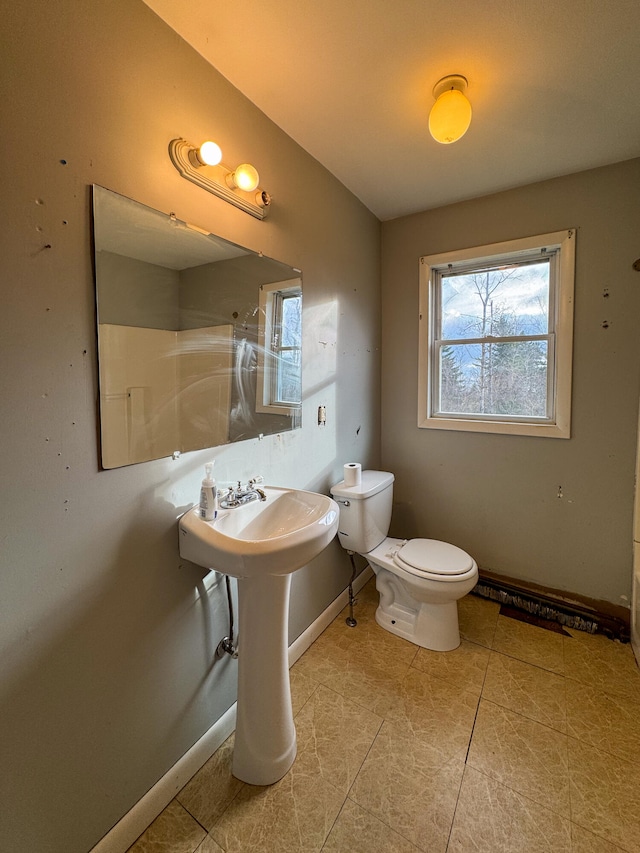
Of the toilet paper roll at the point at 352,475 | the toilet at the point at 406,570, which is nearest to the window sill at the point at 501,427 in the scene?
the toilet at the point at 406,570

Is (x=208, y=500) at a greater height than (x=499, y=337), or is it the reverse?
(x=499, y=337)

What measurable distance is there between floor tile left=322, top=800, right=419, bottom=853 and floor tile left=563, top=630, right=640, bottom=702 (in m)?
1.06

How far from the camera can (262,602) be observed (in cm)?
109

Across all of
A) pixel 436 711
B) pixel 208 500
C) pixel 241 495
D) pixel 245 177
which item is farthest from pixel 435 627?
pixel 245 177

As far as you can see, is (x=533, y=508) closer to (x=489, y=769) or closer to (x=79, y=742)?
(x=489, y=769)

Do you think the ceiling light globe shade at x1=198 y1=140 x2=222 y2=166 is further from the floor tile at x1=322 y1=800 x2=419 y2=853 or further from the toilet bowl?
the floor tile at x1=322 y1=800 x2=419 y2=853

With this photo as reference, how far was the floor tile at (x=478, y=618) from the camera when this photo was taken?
184cm

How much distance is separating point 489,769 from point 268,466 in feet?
4.33

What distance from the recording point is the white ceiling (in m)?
1.03

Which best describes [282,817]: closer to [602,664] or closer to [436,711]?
[436,711]

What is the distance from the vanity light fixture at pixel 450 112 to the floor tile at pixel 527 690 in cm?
218

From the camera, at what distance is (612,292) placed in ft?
5.77

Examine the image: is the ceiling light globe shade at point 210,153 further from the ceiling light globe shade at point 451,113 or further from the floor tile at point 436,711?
the floor tile at point 436,711

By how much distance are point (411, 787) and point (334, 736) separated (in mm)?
298
